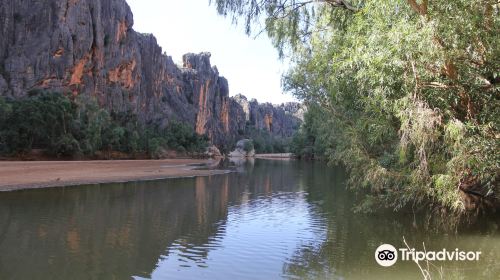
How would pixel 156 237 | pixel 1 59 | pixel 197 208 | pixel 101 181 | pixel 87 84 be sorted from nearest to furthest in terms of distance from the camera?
pixel 156 237 < pixel 197 208 < pixel 101 181 < pixel 1 59 < pixel 87 84

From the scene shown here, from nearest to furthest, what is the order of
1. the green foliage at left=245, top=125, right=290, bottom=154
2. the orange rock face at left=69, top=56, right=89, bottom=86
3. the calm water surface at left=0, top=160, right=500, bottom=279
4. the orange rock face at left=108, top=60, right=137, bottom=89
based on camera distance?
the calm water surface at left=0, top=160, right=500, bottom=279, the orange rock face at left=69, top=56, right=89, bottom=86, the orange rock face at left=108, top=60, right=137, bottom=89, the green foliage at left=245, top=125, right=290, bottom=154

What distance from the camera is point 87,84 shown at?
221 ft

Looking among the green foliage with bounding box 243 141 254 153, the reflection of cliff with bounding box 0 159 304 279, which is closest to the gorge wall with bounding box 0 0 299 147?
the green foliage with bounding box 243 141 254 153

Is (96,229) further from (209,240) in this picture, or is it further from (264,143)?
(264,143)

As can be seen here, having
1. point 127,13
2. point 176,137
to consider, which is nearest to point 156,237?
point 176,137

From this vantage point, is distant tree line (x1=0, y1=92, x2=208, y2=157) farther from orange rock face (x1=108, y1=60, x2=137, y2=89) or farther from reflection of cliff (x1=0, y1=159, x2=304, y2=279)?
reflection of cliff (x1=0, y1=159, x2=304, y2=279)

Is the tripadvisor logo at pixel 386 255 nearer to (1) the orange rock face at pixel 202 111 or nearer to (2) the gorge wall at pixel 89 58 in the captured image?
(2) the gorge wall at pixel 89 58

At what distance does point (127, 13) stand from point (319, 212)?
7628cm

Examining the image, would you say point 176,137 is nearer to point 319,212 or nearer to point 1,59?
point 1,59

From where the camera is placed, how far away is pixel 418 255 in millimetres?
10594

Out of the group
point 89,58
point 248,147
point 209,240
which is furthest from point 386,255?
point 248,147

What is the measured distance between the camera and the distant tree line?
1657 inches

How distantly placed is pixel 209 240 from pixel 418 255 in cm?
552

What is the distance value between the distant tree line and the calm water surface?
2451 cm
